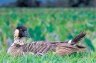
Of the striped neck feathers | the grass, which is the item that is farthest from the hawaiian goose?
the grass

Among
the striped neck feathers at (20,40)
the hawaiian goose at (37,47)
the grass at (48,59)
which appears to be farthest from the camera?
the striped neck feathers at (20,40)

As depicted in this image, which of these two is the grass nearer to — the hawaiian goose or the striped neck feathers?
the hawaiian goose

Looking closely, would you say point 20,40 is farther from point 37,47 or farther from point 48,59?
point 48,59

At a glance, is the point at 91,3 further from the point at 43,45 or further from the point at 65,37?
the point at 43,45

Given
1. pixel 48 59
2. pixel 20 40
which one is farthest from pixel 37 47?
pixel 48 59

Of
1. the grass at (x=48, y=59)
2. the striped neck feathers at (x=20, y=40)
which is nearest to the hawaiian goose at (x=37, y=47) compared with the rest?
the striped neck feathers at (x=20, y=40)

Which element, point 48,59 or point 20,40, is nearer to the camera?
point 48,59

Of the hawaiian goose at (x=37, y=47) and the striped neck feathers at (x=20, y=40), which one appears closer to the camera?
the hawaiian goose at (x=37, y=47)

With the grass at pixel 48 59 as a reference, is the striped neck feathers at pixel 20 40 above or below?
below

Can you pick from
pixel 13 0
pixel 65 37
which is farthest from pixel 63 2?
pixel 65 37

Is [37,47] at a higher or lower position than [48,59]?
lower

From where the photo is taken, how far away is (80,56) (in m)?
6.32

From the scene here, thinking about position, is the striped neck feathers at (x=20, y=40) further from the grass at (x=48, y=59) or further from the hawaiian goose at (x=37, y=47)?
the grass at (x=48, y=59)

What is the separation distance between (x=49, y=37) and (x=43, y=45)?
3548mm
